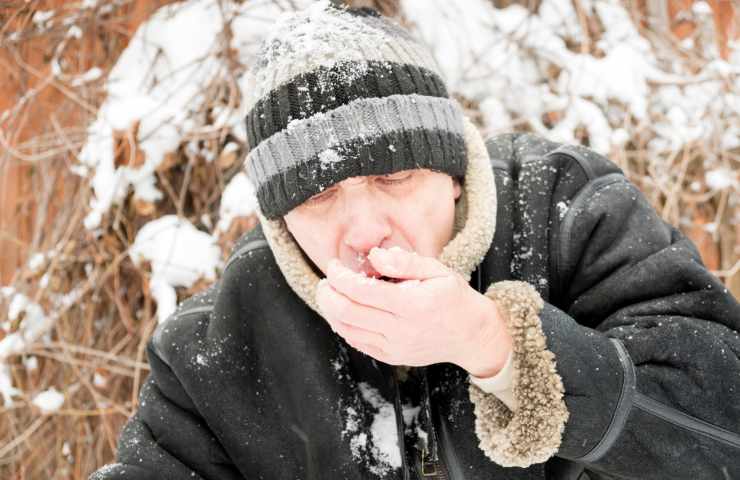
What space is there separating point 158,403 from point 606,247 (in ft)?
2.87

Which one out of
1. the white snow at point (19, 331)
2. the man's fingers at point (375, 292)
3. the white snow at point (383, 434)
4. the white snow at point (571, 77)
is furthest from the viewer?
the white snow at point (571, 77)

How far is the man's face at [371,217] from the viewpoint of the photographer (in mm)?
1026

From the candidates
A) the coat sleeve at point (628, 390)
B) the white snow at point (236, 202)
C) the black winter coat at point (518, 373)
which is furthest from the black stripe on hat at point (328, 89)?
the white snow at point (236, 202)

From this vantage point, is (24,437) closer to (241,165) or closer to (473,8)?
(241,165)

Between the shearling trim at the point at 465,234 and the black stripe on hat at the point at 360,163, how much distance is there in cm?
7

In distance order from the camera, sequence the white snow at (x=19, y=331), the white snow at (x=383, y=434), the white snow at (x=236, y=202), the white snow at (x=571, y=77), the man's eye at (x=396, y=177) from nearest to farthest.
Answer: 1. the man's eye at (x=396, y=177)
2. the white snow at (x=383, y=434)
3. the white snow at (x=236, y=202)
4. the white snow at (x=19, y=331)
5. the white snow at (x=571, y=77)

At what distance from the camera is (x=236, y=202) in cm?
184

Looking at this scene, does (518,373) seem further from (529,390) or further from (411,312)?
(411,312)

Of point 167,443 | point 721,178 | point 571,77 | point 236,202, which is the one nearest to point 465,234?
point 167,443

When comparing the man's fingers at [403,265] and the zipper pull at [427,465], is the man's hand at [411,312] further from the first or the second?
the zipper pull at [427,465]

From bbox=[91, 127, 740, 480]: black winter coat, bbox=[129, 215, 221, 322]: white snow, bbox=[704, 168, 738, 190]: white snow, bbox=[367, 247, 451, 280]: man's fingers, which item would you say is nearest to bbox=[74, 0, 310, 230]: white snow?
bbox=[129, 215, 221, 322]: white snow

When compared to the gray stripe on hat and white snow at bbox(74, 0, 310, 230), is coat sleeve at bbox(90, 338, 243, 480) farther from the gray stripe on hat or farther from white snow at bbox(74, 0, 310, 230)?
white snow at bbox(74, 0, 310, 230)

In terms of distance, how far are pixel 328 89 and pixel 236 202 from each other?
0.87 metres

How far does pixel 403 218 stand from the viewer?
3.45ft
